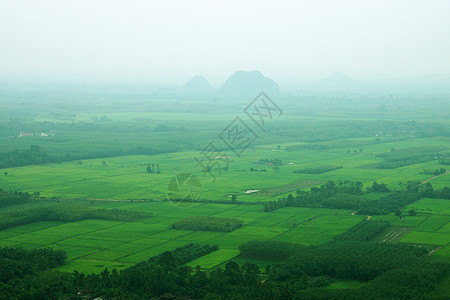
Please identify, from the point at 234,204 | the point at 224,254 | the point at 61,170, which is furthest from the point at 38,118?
the point at 224,254

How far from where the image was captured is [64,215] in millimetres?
37938

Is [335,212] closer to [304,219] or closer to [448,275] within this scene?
[304,219]

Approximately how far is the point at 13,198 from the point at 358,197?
70.5 feet

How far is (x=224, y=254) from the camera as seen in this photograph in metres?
30.5

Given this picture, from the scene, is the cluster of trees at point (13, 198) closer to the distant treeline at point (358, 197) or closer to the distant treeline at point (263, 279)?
the distant treeline at point (263, 279)

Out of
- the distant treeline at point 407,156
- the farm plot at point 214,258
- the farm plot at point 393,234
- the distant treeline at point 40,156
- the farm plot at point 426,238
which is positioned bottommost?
the farm plot at point 426,238

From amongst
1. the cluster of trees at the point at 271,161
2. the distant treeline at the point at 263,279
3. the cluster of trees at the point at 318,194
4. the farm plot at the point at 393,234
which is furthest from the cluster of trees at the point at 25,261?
the cluster of trees at the point at 271,161

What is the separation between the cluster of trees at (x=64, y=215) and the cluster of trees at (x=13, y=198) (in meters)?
3.31

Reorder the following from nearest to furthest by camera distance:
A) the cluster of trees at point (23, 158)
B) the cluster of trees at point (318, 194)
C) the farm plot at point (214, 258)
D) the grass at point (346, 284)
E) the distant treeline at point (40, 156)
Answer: the grass at point (346, 284) < the farm plot at point (214, 258) < the cluster of trees at point (318, 194) < the cluster of trees at point (23, 158) < the distant treeline at point (40, 156)

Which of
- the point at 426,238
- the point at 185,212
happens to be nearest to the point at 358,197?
the point at 426,238

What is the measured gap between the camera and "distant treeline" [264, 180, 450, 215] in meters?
39.7

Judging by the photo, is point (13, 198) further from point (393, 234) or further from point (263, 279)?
point (393, 234)

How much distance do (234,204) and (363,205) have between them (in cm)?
787

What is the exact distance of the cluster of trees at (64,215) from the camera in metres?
37.3
